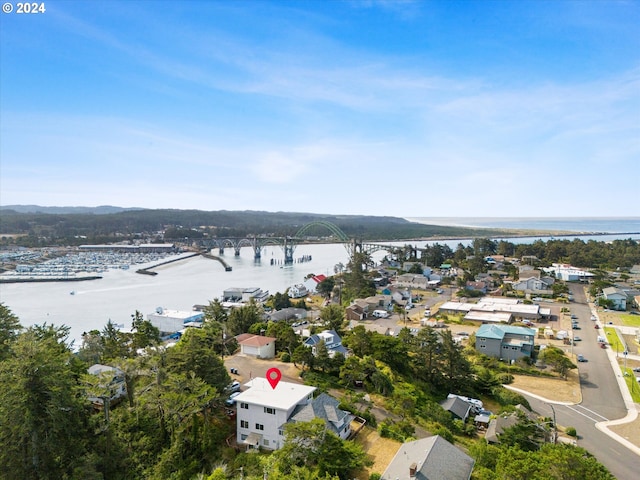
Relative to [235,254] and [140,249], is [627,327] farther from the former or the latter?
[140,249]

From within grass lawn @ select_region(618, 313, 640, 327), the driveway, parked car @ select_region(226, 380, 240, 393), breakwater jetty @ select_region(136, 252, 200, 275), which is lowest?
breakwater jetty @ select_region(136, 252, 200, 275)

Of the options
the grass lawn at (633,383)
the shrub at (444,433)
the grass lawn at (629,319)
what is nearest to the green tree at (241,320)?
the shrub at (444,433)

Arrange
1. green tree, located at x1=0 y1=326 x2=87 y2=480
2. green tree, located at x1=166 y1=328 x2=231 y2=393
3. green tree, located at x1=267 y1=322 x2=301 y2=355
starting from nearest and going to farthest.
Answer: green tree, located at x1=0 y1=326 x2=87 y2=480, green tree, located at x1=166 y1=328 x2=231 y2=393, green tree, located at x1=267 y1=322 x2=301 y2=355

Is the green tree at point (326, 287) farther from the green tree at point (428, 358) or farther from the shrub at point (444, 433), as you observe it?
the shrub at point (444, 433)

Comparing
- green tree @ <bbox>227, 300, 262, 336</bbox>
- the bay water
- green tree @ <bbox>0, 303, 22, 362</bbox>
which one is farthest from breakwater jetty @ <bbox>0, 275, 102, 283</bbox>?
green tree @ <bbox>0, 303, 22, 362</bbox>

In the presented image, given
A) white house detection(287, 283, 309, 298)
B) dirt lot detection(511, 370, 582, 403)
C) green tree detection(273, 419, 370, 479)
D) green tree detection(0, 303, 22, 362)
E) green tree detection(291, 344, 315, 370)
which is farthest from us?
white house detection(287, 283, 309, 298)

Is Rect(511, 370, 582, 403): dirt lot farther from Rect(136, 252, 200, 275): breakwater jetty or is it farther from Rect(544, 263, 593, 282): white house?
Rect(136, 252, 200, 275): breakwater jetty

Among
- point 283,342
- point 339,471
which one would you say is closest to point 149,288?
point 283,342

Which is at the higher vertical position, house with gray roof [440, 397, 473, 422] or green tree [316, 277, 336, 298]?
green tree [316, 277, 336, 298]
